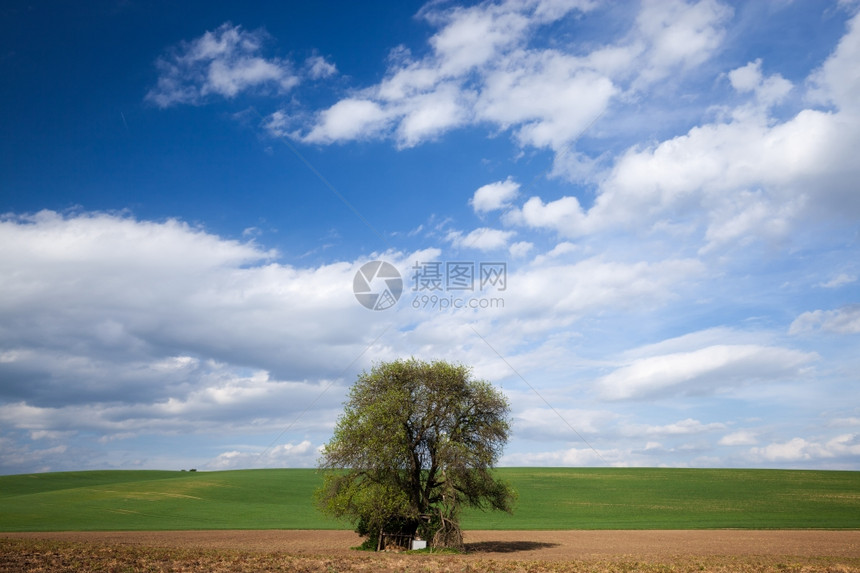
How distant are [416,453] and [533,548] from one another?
33.2 ft

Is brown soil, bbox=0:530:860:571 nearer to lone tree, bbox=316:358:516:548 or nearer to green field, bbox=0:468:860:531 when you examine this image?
lone tree, bbox=316:358:516:548

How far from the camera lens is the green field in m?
54.8

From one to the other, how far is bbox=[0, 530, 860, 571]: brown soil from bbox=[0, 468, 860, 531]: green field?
7493 millimetres

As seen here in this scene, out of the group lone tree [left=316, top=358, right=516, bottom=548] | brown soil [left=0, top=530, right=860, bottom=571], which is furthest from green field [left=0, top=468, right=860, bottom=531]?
lone tree [left=316, top=358, right=516, bottom=548]

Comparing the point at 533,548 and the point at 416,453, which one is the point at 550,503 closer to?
the point at 533,548

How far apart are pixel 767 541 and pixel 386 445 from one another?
28.7 metres

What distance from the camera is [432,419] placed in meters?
34.5

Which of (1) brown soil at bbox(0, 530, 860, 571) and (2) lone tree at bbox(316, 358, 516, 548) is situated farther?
(2) lone tree at bbox(316, 358, 516, 548)

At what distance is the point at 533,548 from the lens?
3609 centimetres

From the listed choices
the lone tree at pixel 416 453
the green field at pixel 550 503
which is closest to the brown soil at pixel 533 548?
the lone tree at pixel 416 453

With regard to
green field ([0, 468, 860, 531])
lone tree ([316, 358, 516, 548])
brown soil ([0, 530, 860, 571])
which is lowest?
green field ([0, 468, 860, 531])

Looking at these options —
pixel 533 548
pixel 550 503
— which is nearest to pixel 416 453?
pixel 533 548

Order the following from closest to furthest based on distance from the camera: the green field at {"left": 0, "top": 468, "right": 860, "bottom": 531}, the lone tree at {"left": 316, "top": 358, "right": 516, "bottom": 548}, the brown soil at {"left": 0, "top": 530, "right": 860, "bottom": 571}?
the brown soil at {"left": 0, "top": 530, "right": 860, "bottom": 571} < the lone tree at {"left": 316, "top": 358, "right": 516, "bottom": 548} < the green field at {"left": 0, "top": 468, "right": 860, "bottom": 531}

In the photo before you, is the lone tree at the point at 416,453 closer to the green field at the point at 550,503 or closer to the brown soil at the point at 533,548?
the brown soil at the point at 533,548
